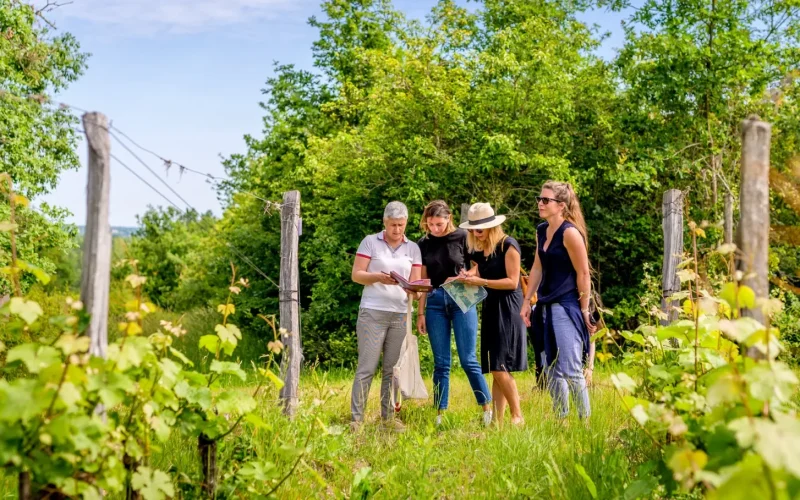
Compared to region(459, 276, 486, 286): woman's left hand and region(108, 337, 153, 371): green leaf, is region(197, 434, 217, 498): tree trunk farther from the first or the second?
region(459, 276, 486, 286): woman's left hand

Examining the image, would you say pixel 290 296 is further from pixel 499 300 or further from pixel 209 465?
pixel 209 465

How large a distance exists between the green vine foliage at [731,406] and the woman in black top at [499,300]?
1.80 m

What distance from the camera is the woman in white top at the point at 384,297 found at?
572 cm

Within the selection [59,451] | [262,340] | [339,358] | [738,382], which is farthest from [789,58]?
[59,451]

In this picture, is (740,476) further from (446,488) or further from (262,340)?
(262,340)

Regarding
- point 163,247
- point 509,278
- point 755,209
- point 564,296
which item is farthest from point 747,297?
point 163,247

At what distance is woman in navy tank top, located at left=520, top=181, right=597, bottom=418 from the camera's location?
496cm

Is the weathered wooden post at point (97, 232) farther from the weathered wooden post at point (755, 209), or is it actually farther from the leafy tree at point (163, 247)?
the leafy tree at point (163, 247)

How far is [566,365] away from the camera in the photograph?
5.00 metres

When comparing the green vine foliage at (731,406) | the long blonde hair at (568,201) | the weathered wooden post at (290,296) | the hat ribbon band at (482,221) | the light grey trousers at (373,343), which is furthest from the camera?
the weathered wooden post at (290,296)

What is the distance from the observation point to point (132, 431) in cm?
290

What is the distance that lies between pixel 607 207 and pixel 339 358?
5836 mm

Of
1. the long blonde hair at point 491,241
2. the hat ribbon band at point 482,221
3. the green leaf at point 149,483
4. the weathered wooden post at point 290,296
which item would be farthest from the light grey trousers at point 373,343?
the green leaf at point 149,483

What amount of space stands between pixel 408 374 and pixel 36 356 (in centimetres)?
350
